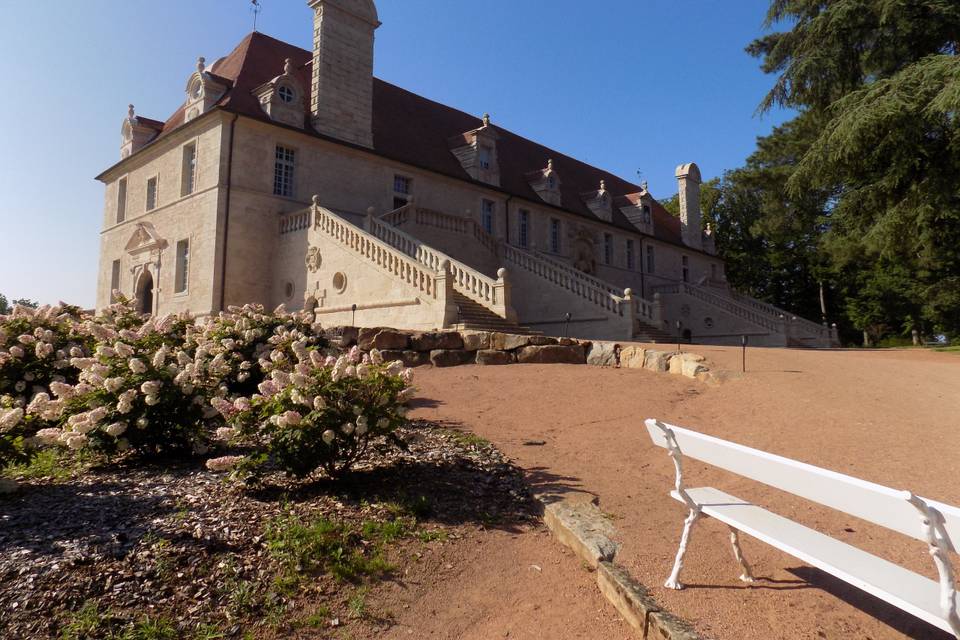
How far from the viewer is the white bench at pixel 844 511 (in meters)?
2.22

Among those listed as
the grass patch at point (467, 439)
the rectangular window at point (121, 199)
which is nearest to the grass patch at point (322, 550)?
the grass patch at point (467, 439)

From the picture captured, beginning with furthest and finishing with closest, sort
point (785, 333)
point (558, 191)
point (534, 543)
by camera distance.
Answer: point (558, 191)
point (785, 333)
point (534, 543)

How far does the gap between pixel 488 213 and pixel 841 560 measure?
2494 centimetres

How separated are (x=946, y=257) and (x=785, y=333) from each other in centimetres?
856

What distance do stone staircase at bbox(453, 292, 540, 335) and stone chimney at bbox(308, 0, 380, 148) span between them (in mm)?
9458

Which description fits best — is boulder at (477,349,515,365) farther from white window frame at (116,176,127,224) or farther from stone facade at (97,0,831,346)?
white window frame at (116,176,127,224)

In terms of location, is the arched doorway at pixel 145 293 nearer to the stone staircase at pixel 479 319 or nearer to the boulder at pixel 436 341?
the stone staircase at pixel 479 319

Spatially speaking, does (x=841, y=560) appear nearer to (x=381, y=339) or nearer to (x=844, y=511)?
(x=844, y=511)

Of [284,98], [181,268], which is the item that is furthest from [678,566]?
[181,268]

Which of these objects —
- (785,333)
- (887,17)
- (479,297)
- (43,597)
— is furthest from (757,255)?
(43,597)

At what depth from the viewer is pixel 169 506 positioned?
4371 mm

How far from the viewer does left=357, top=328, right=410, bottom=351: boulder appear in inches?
441

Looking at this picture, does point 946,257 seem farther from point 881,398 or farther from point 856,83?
point 881,398

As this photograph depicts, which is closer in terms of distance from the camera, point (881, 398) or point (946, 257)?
point (881, 398)
